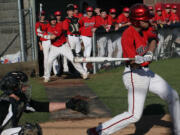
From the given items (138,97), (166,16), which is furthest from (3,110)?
(166,16)

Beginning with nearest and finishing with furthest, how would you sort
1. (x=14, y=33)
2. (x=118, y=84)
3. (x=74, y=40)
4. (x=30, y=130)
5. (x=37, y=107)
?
(x=30, y=130) < (x=37, y=107) < (x=118, y=84) < (x=74, y=40) < (x=14, y=33)

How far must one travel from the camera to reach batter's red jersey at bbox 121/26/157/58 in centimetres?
479

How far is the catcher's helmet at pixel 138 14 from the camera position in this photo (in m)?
4.80

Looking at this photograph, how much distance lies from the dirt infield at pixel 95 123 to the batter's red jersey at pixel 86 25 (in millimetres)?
5127

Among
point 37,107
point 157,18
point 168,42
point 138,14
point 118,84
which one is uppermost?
point 138,14

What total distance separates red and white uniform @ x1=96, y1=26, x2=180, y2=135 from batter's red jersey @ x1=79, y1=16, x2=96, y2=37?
6336 millimetres

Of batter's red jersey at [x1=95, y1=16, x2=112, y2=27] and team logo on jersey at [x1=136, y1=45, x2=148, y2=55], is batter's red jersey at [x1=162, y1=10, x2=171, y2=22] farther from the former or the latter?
team logo on jersey at [x1=136, y1=45, x2=148, y2=55]

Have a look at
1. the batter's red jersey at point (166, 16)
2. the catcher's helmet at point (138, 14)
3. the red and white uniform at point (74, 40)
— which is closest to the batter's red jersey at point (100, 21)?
the red and white uniform at point (74, 40)

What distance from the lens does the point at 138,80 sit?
4.83 meters

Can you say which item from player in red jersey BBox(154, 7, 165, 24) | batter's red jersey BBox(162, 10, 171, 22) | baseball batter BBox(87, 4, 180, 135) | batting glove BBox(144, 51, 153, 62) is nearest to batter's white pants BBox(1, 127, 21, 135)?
baseball batter BBox(87, 4, 180, 135)

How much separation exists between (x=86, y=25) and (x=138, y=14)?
6619 mm

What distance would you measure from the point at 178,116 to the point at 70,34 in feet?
21.6

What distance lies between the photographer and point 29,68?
1120cm

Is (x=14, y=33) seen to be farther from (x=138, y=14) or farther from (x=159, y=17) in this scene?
(x=138, y=14)
